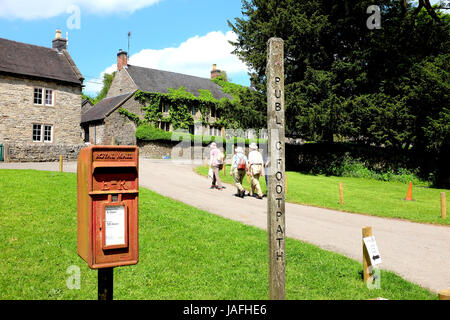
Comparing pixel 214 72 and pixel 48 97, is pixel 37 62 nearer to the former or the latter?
pixel 48 97

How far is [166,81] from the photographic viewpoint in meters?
42.3

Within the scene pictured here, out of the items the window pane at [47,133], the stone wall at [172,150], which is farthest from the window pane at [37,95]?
the stone wall at [172,150]

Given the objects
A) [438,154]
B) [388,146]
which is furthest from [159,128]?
[438,154]

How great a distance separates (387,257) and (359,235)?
1850 mm

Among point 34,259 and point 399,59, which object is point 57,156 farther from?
point 399,59

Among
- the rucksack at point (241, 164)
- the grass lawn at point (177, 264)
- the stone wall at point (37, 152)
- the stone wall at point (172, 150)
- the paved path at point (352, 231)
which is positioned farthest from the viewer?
the stone wall at point (172, 150)

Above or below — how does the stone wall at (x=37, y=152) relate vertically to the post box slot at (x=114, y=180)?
above

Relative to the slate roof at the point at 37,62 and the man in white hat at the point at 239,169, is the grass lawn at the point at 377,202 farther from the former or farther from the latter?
the slate roof at the point at 37,62

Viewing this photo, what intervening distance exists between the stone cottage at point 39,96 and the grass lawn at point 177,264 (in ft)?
67.0

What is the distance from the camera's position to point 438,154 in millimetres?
24312

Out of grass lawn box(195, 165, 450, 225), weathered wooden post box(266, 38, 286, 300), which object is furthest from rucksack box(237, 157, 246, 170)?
weathered wooden post box(266, 38, 286, 300)

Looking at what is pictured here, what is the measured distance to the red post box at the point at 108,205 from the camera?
325 centimetres

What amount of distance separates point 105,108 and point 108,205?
123ft

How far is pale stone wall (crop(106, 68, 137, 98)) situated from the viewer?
1546 inches
